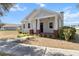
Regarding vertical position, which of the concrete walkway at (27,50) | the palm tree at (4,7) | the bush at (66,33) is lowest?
the concrete walkway at (27,50)

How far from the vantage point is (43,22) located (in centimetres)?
952

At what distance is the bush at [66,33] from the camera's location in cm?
837

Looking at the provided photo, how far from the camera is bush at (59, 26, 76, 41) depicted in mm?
8367

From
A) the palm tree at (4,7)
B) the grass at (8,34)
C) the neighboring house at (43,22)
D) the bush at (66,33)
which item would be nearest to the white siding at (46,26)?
the neighboring house at (43,22)

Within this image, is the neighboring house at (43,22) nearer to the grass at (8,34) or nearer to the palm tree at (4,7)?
the grass at (8,34)

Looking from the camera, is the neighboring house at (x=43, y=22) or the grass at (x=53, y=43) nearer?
the grass at (x=53, y=43)

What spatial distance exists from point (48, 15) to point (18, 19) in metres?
1.67

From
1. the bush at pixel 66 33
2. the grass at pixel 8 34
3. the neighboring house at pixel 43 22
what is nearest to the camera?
the grass at pixel 8 34

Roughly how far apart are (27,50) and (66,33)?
193 centimetres

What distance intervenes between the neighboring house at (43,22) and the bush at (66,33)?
0.83 ft

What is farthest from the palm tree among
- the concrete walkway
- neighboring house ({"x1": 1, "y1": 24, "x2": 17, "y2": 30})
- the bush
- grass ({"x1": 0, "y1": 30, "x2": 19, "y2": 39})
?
the bush

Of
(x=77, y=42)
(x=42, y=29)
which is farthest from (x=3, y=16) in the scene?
(x=77, y=42)

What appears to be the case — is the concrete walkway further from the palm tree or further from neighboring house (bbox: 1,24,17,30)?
the palm tree

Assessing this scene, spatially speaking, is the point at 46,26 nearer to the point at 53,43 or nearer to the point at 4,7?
the point at 53,43
